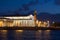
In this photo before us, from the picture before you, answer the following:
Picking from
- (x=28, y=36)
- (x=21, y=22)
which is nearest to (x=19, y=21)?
(x=21, y=22)

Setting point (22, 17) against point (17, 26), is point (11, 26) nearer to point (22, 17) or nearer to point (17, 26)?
point (17, 26)

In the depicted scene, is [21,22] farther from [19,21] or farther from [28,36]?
[28,36]

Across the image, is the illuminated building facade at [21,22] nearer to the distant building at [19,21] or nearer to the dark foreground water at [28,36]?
the distant building at [19,21]

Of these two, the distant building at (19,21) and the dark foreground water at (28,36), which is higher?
the distant building at (19,21)

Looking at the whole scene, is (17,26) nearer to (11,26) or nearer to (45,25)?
(11,26)

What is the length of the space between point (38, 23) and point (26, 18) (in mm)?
3082

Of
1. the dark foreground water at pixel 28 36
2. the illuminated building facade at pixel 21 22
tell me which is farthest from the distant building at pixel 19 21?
the dark foreground water at pixel 28 36

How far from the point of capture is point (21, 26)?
68.5m

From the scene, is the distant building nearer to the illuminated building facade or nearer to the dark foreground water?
the illuminated building facade

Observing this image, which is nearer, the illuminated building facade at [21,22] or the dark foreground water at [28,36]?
the dark foreground water at [28,36]

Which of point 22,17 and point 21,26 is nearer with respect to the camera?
point 21,26

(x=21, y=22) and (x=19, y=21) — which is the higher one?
(x=19, y=21)

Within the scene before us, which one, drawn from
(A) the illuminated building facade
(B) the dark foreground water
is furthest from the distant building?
(B) the dark foreground water

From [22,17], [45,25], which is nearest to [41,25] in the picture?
[45,25]
